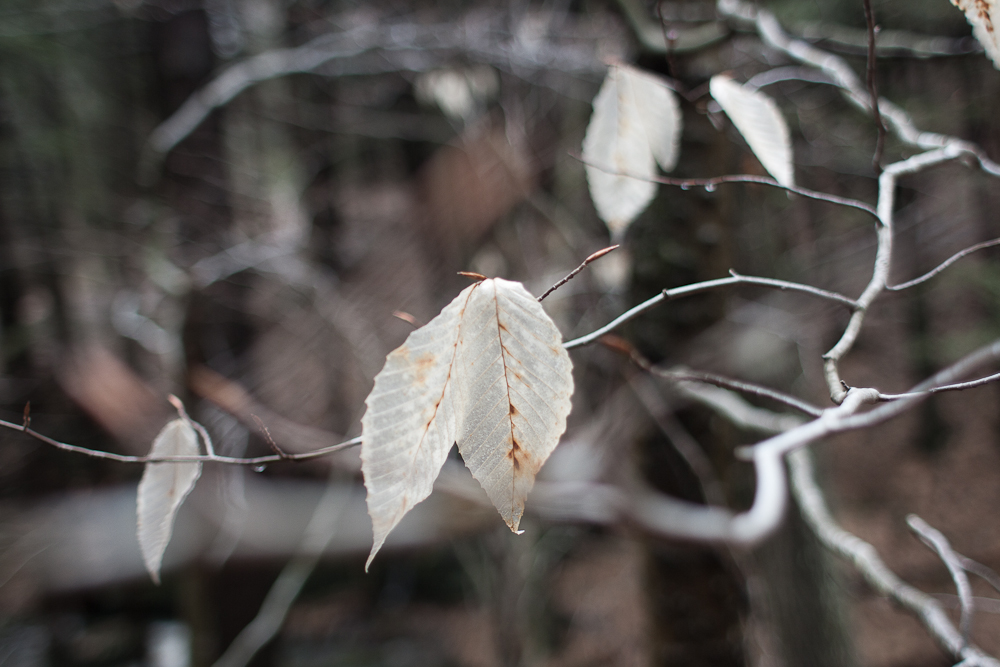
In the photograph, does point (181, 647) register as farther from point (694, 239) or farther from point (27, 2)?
point (27, 2)

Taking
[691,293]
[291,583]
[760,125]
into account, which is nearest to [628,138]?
[760,125]

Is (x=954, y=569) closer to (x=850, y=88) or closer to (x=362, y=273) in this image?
(x=850, y=88)

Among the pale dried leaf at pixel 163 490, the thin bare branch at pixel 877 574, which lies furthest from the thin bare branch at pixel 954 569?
the pale dried leaf at pixel 163 490

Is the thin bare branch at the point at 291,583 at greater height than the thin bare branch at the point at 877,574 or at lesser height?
lesser

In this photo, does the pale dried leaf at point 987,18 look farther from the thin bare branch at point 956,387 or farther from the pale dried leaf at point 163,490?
the pale dried leaf at point 163,490

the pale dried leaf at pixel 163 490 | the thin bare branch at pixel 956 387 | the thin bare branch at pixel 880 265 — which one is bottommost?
the pale dried leaf at pixel 163 490

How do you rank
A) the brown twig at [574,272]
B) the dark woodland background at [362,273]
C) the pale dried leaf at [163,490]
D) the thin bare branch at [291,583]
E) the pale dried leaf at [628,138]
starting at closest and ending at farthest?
the brown twig at [574,272]
the pale dried leaf at [163,490]
the pale dried leaf at [628,138]
the dark woodland background at [362,273]
the thin bare branch at [291,583]

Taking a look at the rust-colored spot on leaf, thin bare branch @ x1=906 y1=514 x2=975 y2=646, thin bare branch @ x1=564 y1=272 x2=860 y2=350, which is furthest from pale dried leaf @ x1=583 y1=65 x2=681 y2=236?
thin bare branch @ x1=906 y1=514 x2=975 y2=646

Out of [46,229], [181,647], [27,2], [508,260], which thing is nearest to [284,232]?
[508,260]
